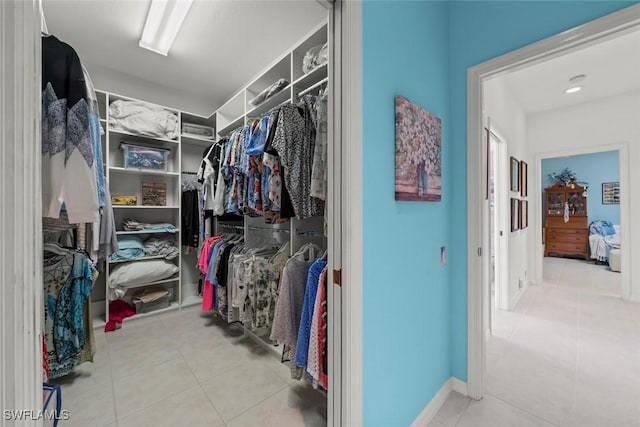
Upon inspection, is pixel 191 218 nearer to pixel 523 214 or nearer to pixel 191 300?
pixel 191 300

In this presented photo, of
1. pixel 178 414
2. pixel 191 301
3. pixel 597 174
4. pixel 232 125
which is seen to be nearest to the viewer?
pixel 178 414

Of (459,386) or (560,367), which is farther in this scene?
(560,367)

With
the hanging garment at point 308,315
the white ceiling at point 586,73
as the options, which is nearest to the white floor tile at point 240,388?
the hanging garment at point 308,315

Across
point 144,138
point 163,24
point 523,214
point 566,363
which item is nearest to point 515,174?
point 523,214

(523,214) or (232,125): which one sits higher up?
(232,125)

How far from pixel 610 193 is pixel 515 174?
4867mm

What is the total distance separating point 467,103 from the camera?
1.65 meters

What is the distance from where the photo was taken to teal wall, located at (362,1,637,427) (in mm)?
1165

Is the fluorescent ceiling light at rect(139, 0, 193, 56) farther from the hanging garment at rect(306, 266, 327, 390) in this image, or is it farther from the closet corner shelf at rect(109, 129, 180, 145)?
the hanging garment at rect(306, 266, 327, 390)

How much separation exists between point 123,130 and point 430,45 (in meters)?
3.00

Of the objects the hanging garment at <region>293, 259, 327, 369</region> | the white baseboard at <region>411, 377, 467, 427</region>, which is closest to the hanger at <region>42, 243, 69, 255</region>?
the hanging garment at <region>293, 259, 327, 369</region>

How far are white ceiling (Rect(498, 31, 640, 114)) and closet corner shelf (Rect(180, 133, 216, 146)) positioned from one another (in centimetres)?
352

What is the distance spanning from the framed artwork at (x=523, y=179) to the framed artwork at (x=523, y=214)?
142mm

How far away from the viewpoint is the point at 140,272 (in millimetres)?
2777
